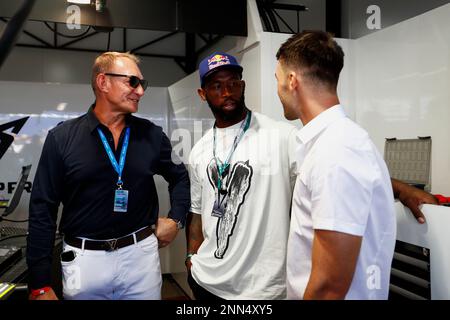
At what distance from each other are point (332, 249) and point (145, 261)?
99 cm

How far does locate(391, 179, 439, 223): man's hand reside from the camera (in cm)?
141

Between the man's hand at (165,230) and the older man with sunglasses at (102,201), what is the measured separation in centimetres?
1

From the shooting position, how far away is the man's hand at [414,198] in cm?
141

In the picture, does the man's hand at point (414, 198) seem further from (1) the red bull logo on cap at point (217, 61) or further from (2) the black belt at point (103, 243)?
(2) the black belt at point (103, 243)

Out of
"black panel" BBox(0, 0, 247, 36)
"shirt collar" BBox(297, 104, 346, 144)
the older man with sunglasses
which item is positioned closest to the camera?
"shirt collar" BBox(297, 104, 346, 144)

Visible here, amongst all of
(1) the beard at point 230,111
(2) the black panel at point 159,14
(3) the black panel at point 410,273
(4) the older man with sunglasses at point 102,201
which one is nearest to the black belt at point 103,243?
(4) the older man with sunglasses at point 102,201

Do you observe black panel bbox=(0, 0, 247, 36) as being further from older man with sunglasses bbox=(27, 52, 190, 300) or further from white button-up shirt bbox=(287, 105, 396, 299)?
white button-up shirt bbox=(287, 105, 396, 299)

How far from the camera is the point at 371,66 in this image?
2428 millimetres

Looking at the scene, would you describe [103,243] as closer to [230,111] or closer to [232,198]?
[232,198]

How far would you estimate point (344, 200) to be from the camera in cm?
92

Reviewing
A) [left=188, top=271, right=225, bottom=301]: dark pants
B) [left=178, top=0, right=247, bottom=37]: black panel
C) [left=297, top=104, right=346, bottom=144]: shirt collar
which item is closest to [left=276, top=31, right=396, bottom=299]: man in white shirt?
[left=297, top=104, right=346, bottom=144]: shirt collar

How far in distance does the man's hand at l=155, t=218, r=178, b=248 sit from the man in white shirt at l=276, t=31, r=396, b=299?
77 cm
